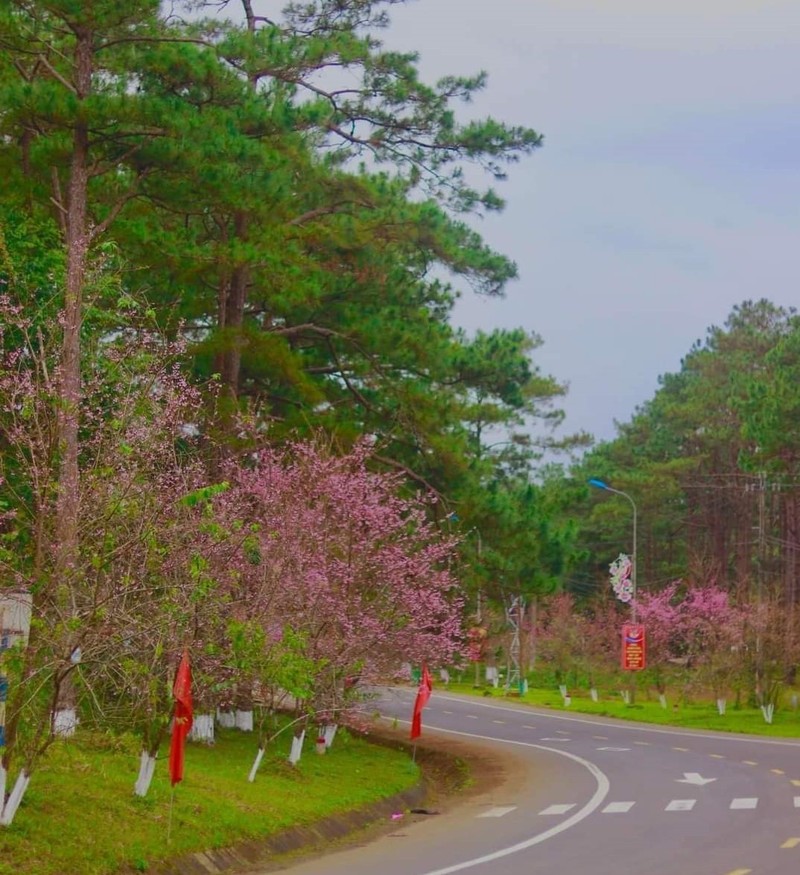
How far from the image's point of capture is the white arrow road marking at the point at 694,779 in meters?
28.5

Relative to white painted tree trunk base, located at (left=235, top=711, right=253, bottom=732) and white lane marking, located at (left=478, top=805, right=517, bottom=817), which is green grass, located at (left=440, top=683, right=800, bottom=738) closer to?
white painted tree trunk base, located at (left=235, top=711, right=253, bottom=732)

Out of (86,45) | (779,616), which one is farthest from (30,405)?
(779,616)

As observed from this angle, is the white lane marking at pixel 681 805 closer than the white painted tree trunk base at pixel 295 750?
Yes

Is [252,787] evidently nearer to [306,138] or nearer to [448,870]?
[448,870]

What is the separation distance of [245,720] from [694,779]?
943 cm

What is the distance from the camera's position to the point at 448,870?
17.2 m

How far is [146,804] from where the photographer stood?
18.1 meters

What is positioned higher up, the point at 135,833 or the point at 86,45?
the point at 86,45

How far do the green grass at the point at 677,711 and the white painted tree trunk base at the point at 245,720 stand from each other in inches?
704

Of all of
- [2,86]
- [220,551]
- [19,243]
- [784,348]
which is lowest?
[220,551]

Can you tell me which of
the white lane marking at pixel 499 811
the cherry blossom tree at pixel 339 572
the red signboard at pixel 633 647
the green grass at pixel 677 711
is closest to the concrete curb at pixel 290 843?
the white lane marking at pixel 499 811

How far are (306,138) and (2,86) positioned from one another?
27.2 feet

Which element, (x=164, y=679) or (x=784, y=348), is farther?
(x=784, y=348)

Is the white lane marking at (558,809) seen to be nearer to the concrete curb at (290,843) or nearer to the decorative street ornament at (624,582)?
the concrete curb at (290,843)
